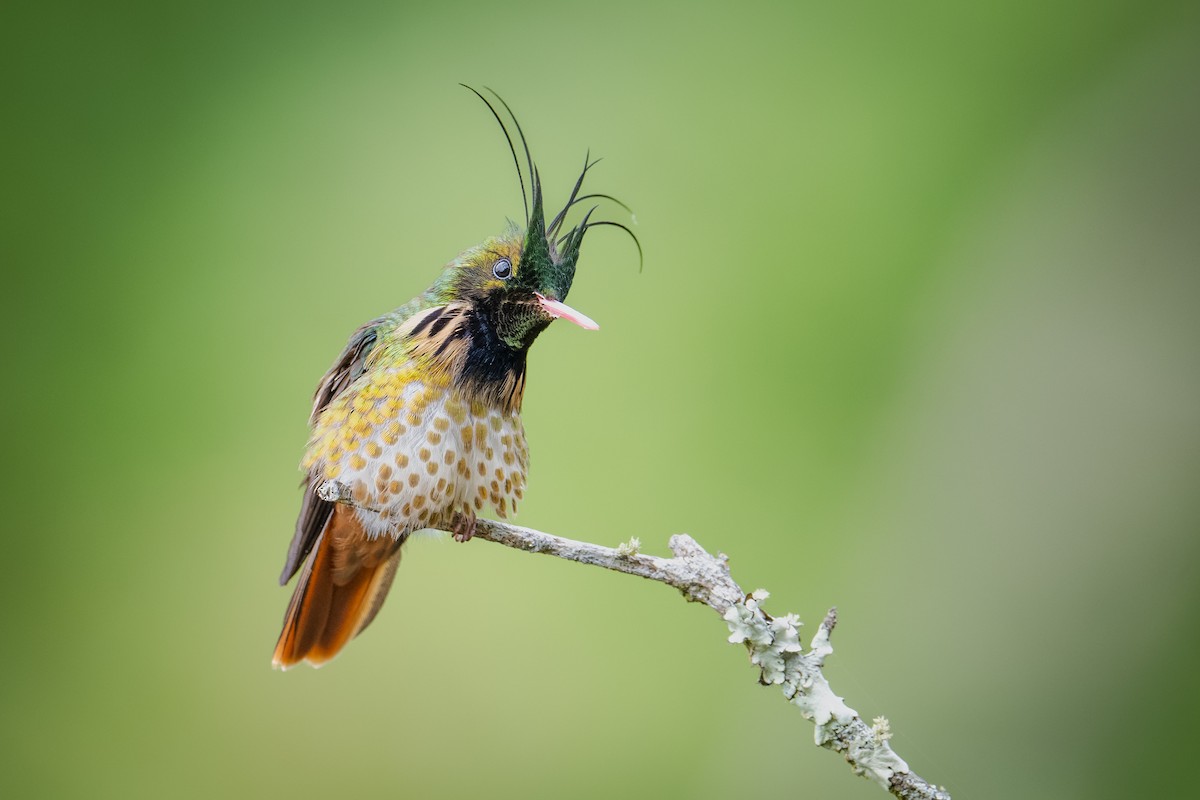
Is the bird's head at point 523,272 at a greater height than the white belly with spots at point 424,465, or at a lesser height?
greater

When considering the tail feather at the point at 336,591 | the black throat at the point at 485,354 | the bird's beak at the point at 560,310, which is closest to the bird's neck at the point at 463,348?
the black throat at the point at 485,354

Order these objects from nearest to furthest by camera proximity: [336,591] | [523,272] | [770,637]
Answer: [770,637] < [523,272] < [336,591]

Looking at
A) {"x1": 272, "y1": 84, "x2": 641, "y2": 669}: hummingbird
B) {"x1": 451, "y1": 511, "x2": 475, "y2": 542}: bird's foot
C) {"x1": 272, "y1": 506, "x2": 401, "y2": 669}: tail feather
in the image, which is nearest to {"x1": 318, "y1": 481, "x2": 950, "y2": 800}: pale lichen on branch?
{"x1": 451, "y1": 511, "x2": 475, "y2": 542}: bird's foot

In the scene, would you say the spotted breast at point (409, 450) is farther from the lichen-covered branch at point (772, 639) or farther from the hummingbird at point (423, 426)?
the lichen-covered branch at point (772, 639)

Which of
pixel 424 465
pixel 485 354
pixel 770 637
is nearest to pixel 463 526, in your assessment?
pixel 424 465

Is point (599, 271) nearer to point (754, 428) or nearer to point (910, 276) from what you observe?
point (754, 428)

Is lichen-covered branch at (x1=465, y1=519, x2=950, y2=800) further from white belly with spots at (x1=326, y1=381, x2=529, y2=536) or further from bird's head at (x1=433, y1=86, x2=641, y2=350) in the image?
bird's head at (x1=433, y1=86, x2=641, y2=350)

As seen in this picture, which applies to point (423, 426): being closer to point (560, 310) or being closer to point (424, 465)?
point (424, 465)
